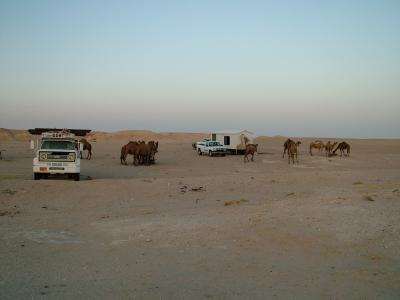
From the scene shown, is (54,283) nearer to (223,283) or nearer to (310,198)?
(223,283)

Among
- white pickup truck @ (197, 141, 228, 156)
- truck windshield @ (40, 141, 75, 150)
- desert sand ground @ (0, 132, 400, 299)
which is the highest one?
truck windshield @ (40, 141, 75, 150)

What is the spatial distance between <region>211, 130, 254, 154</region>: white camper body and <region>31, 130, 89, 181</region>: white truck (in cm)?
2948

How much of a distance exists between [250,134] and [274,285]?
44.7 metres

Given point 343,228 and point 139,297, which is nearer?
point 139,297

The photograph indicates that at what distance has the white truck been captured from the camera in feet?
71.9

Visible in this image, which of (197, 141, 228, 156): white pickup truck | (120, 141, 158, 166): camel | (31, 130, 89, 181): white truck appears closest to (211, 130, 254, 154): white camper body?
(197, 141, 228, 156): white pickup truck

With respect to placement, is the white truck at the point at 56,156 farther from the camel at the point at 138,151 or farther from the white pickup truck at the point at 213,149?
the white pickup truck at the point at 213,149

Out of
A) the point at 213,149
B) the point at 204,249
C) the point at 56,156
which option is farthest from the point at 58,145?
the point at 213,149

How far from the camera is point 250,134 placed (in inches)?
2035

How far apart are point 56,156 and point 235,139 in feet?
101

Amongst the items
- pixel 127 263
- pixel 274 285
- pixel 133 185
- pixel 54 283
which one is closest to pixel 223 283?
pixel 274 285

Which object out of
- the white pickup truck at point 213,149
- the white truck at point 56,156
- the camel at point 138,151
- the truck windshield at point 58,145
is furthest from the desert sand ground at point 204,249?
the white pickup truck at point 213,149

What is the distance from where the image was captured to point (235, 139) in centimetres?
5100

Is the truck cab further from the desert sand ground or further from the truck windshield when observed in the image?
the desert sand ground
